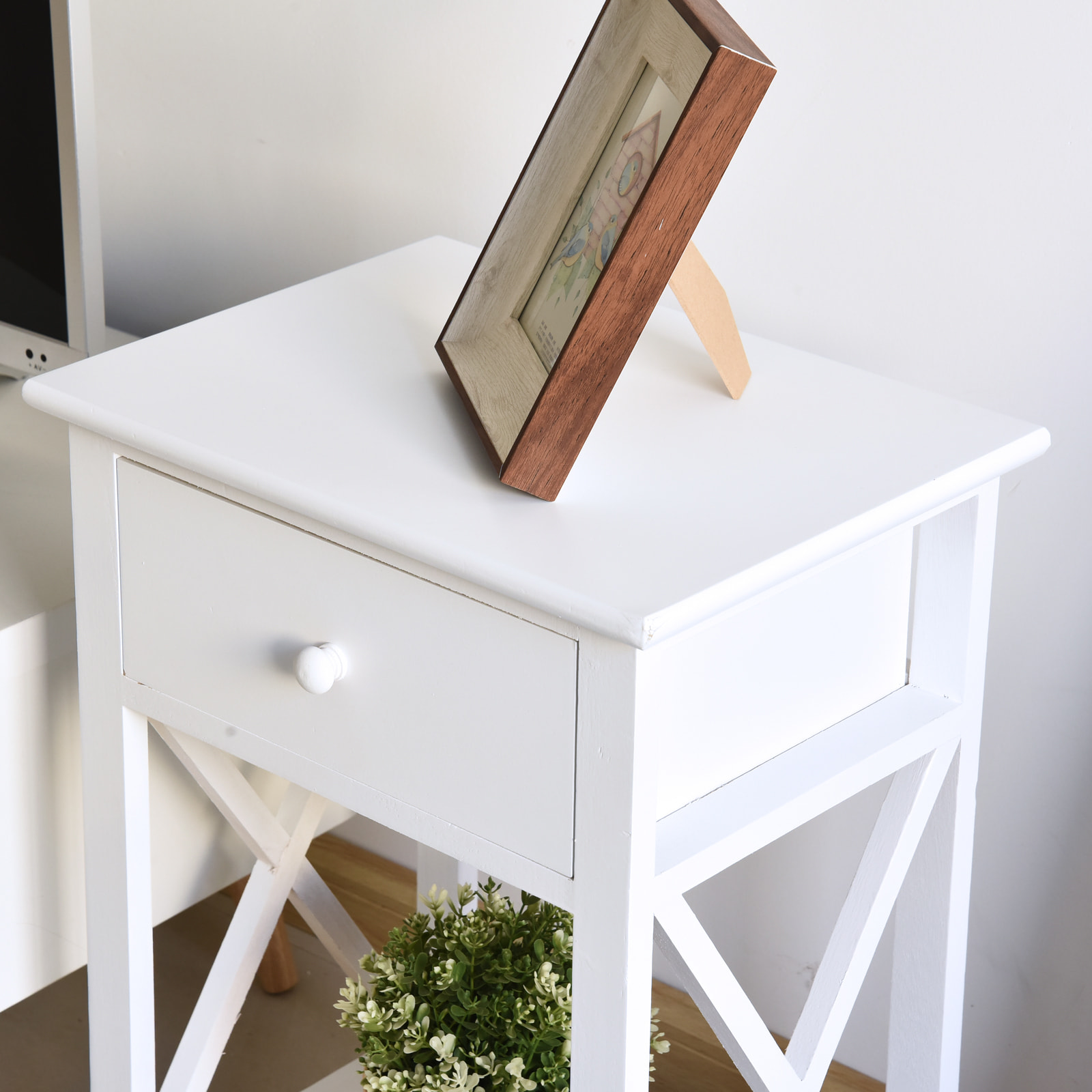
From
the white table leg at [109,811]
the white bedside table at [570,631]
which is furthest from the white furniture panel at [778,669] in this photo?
the white table leg at [109,811]

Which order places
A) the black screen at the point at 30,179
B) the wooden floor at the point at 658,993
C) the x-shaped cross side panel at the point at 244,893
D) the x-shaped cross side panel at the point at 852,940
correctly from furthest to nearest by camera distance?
the wooden floor at the point at 658,993
the black screen at the point at 30,179
the x-shaped cross side panel at the point at 244,893
the x-shaped cross side panel at the point at 852,940

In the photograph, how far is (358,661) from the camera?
714 mm

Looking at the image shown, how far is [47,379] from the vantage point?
788 millimetres

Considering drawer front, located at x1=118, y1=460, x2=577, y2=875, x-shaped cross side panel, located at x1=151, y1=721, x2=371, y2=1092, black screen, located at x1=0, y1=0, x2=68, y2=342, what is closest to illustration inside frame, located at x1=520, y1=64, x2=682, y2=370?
drawer front, located at x1=118, y1=460, x2=577, y2=875

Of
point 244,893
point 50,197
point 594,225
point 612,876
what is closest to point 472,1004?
point 244,893

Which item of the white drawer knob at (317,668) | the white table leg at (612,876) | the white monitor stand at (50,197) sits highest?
the white monitor stand at (50,197)

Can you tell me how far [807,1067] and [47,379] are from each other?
588 mm

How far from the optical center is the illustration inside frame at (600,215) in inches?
25.4

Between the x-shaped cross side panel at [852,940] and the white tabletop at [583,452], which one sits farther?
the x-shaped cross side panel at [852,940]

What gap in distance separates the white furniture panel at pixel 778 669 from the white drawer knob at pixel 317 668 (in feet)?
0.54

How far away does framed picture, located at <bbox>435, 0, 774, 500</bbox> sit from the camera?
611 mm

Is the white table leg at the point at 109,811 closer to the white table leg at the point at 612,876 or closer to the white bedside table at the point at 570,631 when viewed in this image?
the white bedside table at the point at 570,631

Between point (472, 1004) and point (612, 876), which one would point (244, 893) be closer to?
point (472, 1004)

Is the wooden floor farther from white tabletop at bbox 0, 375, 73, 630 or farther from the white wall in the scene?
white tabletop at bbox 0, 375, 73, 630
